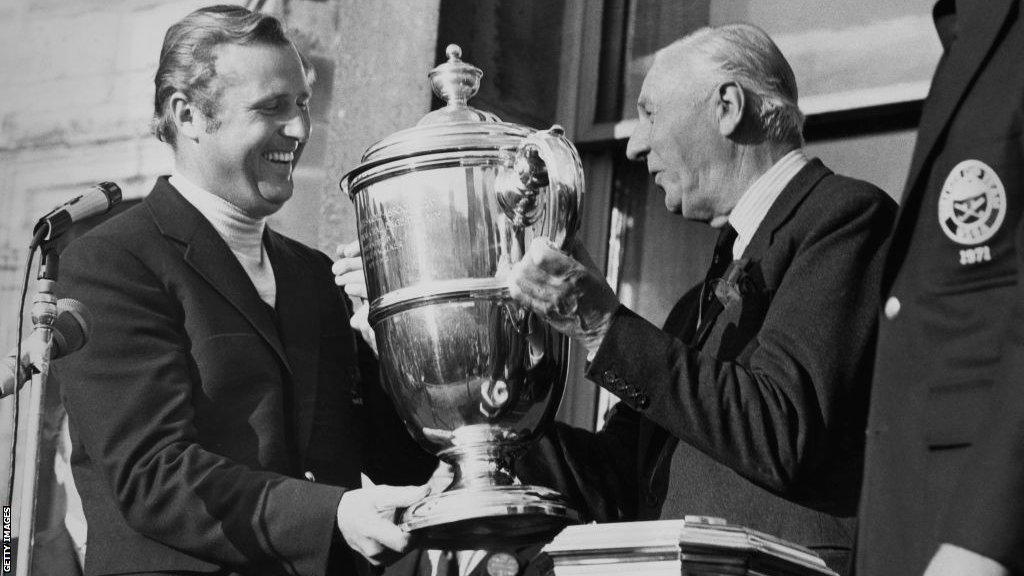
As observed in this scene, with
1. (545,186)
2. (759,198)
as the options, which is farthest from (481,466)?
(759,198)

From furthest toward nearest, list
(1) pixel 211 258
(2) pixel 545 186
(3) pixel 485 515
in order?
(1) pixel 211 258 < (2) pixel 545 186 < (3) pixel 485 515

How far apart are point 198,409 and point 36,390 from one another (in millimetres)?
371

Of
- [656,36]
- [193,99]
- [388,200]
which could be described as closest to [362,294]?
[388,200]

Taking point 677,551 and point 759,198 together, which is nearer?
point 677,551

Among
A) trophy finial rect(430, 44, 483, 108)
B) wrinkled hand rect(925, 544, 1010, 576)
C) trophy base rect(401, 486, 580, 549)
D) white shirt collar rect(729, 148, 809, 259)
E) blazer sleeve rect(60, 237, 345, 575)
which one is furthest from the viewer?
white shirt collar rect(729, 148, 809, 259)

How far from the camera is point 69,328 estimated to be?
266 cm

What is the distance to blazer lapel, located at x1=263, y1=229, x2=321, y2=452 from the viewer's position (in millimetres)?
3021

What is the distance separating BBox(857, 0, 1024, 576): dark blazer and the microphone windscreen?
4.03 ft

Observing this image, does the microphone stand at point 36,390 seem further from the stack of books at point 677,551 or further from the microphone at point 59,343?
the stack of books at point 677,551

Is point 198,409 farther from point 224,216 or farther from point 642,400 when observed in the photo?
point 642,400

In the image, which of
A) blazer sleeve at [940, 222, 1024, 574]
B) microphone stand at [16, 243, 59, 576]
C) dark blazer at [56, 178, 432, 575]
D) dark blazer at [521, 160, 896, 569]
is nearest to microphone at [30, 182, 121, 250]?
microphone stand at [16, 243, 59, 576]

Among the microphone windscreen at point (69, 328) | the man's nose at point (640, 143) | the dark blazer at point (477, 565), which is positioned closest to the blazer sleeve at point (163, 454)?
the microphone windscreen at point (69, 328)

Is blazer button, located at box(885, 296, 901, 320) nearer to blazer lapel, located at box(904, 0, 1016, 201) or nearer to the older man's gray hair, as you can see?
blazer lapel, located at box(904, 0, 1016, 201)

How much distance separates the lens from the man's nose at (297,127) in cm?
312
